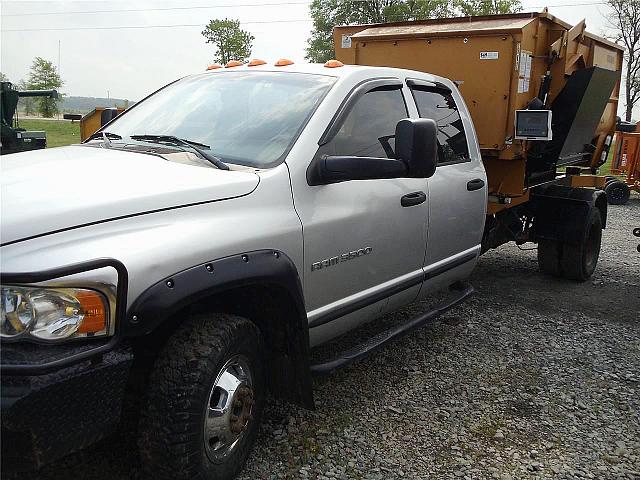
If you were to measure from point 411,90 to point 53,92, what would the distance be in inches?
426

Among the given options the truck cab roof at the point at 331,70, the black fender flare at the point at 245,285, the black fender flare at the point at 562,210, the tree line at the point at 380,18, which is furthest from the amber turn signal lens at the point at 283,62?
the tree line at the point at 380,18

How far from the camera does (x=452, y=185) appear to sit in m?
4.24

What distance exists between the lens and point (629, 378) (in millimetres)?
4168

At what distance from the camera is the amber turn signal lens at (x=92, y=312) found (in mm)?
2082

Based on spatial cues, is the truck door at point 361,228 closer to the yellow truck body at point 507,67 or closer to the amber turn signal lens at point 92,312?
the amber turn signal lens at point 92,312

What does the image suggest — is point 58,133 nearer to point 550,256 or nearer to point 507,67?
point 550,256

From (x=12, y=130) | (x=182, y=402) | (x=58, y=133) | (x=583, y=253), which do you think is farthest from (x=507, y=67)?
(x=58, y=133)

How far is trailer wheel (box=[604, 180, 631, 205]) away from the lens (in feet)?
42.4

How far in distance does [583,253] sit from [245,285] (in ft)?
15.7

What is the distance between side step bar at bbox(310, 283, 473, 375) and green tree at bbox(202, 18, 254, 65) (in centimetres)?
3645

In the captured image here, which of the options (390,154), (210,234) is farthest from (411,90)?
(210,234)

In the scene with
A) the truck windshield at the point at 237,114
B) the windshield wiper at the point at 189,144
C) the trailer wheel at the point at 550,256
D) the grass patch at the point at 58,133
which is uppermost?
Answer: the truck windshield at the point at 237,114

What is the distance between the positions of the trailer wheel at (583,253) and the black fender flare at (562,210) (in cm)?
8

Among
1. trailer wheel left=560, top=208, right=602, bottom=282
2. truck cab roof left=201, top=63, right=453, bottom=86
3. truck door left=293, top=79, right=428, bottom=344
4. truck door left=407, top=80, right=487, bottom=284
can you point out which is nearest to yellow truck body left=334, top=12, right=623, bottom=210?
trailer wheel left=560, top=208, right=602, bottom=282
